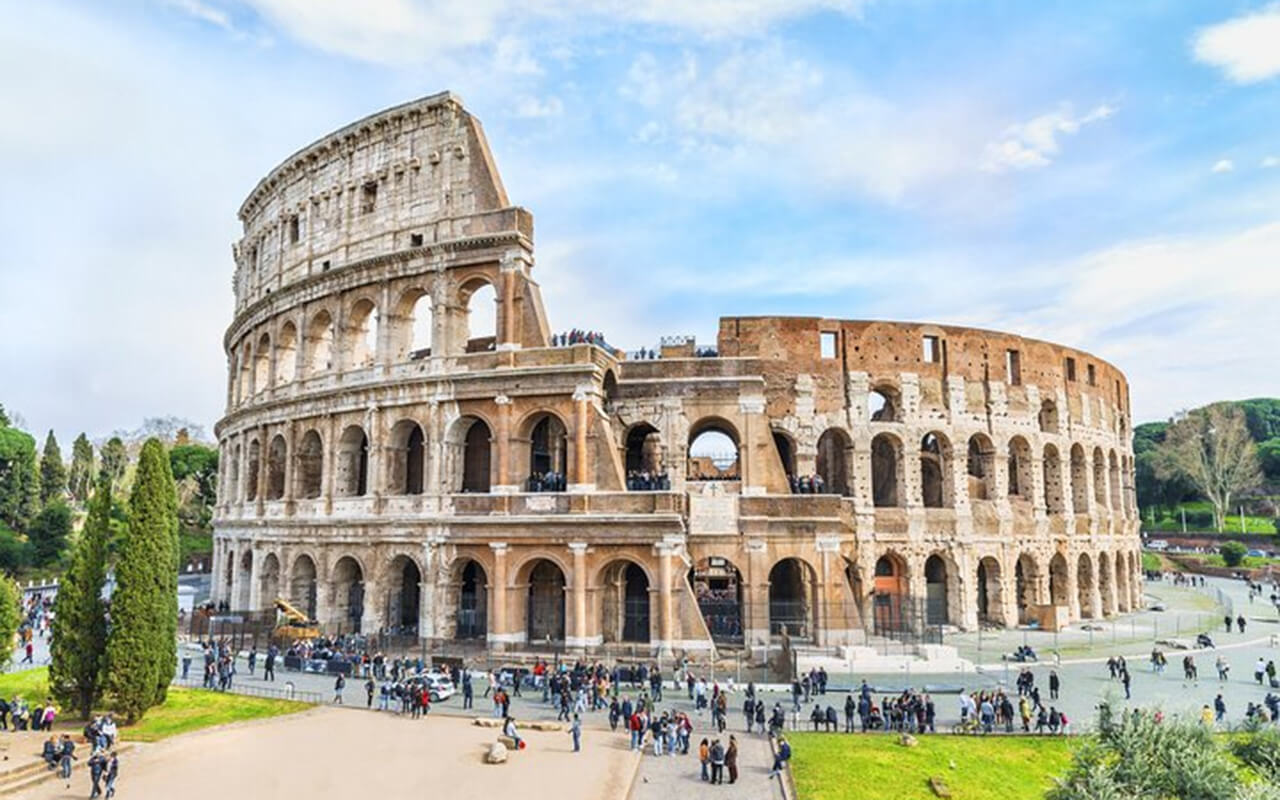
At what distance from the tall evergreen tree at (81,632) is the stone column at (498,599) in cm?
1093

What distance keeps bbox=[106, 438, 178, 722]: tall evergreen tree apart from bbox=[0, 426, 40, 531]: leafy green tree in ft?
158

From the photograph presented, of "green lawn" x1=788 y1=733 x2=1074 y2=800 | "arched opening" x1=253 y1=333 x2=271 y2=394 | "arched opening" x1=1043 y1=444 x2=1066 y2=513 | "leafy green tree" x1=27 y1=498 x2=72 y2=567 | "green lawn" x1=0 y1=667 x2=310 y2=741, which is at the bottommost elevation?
"green lawn" x1=788 y1=733 x2=1074 y2=800

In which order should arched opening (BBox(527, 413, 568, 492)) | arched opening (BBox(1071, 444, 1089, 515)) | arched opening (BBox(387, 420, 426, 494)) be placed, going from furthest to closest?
arched opening (BBox(1071, 444, 1089, 515)), arched opening (BBox(387, 420, 426, 494)), arched opening (BBox(527, 413, 568, 492))

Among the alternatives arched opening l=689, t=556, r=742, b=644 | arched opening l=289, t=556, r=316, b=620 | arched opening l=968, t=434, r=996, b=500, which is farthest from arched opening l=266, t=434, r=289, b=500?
arched opening l=968, t=434, r=996, b=500

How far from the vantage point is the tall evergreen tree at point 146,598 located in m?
19.3

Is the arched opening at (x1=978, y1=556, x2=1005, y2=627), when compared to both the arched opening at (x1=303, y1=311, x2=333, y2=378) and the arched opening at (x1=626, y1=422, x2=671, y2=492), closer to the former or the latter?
the arched opening at (x1=626, y1=422, x2=671, y2=492)

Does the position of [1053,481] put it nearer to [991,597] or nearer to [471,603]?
[991,597]

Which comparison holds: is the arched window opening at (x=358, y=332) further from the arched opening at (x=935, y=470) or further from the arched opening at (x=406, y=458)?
the arched opening at (x=935, y=470)

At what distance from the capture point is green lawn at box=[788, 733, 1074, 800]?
15.5 meters

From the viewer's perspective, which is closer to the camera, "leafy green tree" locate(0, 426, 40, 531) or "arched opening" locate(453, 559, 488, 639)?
"arched opening" locate(453, 559, 488, 639)

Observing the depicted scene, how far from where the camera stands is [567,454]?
27.3 metres

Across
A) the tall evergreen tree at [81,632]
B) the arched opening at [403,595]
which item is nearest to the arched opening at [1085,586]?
the arched opening at [403,595]

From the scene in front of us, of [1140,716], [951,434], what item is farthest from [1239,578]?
[1140,716]

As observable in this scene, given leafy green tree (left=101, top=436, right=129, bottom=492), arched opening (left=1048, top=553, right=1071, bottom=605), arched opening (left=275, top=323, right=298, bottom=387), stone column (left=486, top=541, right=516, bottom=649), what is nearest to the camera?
stone column (left=486, top=541, right=516, bottom=649)
